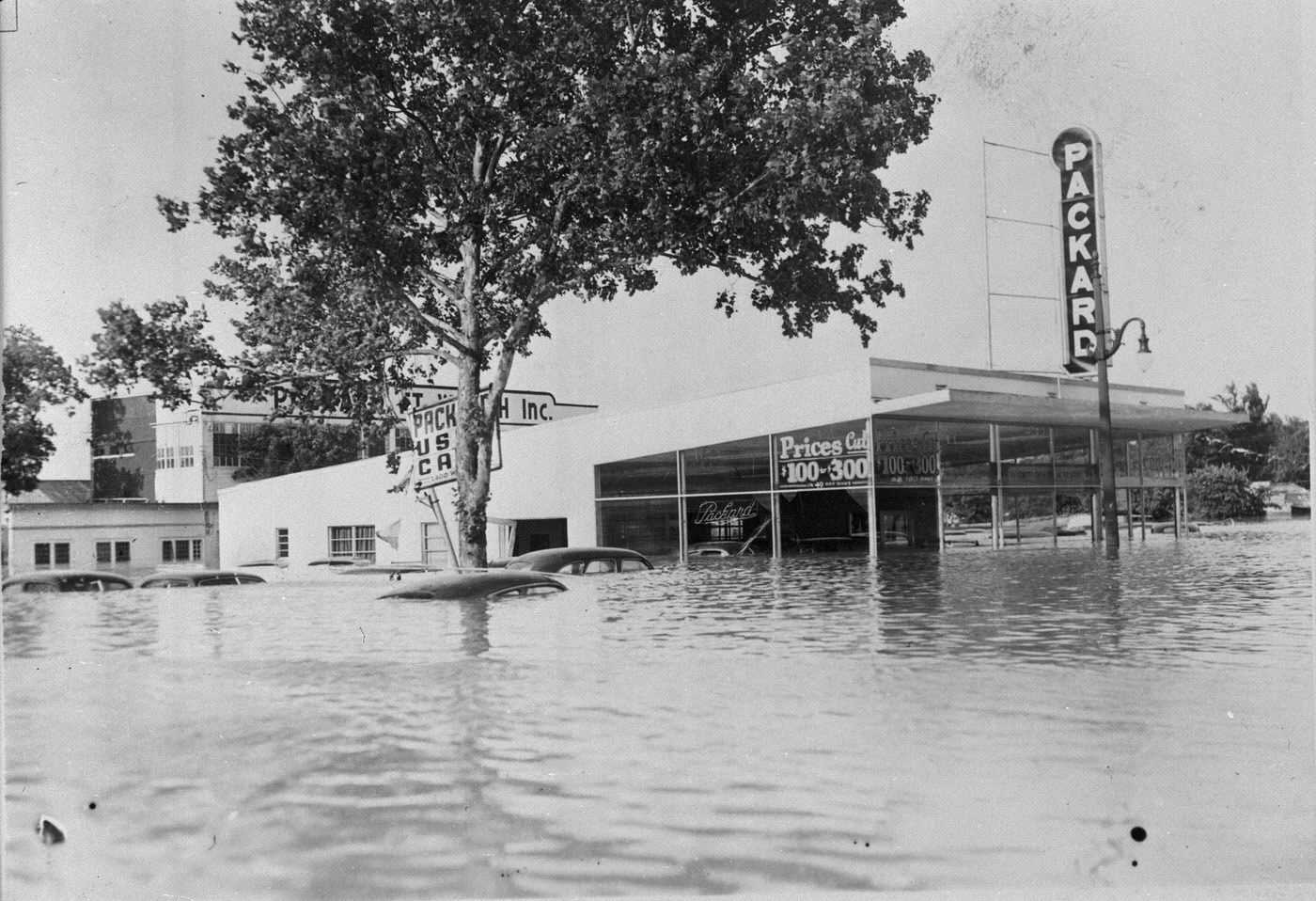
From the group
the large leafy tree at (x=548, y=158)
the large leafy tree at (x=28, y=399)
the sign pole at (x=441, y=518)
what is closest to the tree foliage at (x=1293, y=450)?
the large leafy tree at (x=548, y=158)

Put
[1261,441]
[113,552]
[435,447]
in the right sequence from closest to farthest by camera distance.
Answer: [1261,441] → [113,552] → [435,447]

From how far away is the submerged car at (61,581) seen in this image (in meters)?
5.66

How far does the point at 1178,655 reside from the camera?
5.03 m

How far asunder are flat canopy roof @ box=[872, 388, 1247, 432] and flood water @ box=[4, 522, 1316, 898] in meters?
0.97

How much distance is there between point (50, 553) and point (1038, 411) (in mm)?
6293

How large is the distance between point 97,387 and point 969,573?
5.69m

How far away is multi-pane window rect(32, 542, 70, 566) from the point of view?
18.7 ft

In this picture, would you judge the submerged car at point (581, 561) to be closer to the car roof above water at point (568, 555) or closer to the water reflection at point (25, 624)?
the car roof above water at point (568, 555)

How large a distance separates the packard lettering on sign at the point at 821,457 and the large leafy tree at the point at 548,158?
0.72m

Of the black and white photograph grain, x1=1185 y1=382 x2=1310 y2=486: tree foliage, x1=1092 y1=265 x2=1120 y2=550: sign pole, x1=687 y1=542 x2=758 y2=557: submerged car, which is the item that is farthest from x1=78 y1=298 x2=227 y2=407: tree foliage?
x1=1185 y1=382 x2=1310 y2=486: tree foliage

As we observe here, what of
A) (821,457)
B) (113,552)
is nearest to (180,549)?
(113,552)

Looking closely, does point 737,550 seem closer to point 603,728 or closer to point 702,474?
point 702,474

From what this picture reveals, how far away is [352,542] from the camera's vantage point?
6504mm

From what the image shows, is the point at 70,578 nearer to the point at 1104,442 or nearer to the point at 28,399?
the point at 28,399
